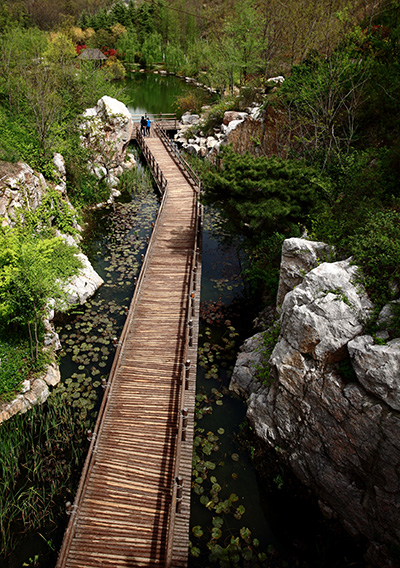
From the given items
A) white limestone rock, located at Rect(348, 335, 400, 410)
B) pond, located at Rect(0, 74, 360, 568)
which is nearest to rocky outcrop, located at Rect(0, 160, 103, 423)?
pond, located at Rect(0, 74, 360, 568)

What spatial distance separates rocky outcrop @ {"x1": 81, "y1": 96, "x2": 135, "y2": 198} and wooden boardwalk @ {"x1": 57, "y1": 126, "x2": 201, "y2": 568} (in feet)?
48.3

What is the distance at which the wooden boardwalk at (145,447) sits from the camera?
9039 millimetres

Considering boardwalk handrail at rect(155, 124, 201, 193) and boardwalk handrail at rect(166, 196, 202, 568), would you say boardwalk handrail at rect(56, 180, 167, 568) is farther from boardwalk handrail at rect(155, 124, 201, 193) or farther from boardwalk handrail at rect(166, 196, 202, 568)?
boardwalk handrail at rect(155, 124, 201, 193)

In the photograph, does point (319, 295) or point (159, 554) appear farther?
point (319, 295)

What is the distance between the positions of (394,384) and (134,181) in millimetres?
27336

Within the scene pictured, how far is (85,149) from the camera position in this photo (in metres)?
26.1

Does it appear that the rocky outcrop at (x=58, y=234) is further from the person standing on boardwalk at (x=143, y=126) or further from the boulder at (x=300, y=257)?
the person standing on boardwalk at (x=143, y=126)

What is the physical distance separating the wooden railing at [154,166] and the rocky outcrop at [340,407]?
65.4ft

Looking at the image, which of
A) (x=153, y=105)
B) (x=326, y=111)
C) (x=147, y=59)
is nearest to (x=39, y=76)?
(x=326, y=111)

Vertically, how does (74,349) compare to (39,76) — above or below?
below

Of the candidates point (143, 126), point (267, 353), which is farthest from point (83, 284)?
point (143, 126)

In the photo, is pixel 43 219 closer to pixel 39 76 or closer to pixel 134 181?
→ pixel 39 76

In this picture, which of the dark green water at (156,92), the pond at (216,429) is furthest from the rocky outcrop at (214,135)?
the pond at (216,429)

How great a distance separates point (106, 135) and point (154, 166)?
4.97 metres
